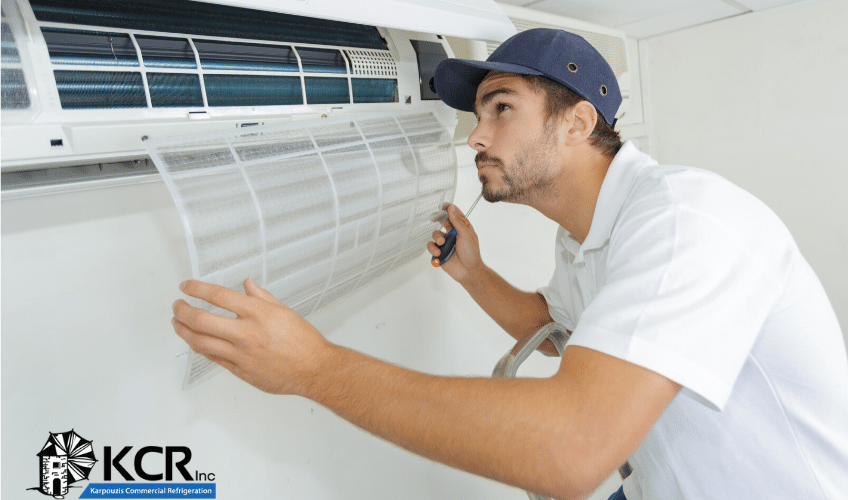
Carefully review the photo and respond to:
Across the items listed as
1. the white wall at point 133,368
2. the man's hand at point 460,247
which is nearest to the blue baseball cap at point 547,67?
the man's hand at point 460,247

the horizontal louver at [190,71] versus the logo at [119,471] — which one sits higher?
the horizontal louver at [190,71]

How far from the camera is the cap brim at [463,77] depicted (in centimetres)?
96

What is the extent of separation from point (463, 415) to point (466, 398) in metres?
0.02

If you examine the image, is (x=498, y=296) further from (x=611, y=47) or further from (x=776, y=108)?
(x=776, y=108)

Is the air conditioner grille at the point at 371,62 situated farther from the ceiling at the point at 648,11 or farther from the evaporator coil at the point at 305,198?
the ceiling at the point at 648,11

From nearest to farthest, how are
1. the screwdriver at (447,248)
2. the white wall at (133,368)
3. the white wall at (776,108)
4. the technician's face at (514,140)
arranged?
the white wall at (133,368) < the technician's face at (514,140) < the screwdriver at (447,248) < the white wall at (776,108)

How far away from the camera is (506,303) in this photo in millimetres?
1290

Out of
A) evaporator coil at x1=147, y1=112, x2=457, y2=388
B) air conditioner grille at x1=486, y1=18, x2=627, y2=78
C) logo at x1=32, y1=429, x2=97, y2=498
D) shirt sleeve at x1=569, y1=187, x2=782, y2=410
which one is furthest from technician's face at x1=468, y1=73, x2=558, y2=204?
logo at x1=32, y1=429, x2=97, y2=498

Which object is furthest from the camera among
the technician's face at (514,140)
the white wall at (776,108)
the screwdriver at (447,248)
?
the white wall at (776,108)

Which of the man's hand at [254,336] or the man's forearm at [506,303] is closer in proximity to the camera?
the man's hand at [254,336]

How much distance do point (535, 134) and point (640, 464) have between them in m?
0.70

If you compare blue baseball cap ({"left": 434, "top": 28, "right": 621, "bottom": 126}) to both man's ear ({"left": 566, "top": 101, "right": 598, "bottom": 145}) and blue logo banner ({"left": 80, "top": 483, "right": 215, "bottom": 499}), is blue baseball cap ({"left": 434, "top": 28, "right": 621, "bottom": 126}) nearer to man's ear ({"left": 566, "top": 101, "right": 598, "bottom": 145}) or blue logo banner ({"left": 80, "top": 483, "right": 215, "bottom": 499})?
man's ear ({"left": 566, "top": 101, "right": 598, "bottom": 145})

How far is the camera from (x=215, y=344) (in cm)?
63

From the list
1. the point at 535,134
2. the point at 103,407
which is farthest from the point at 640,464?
the point at 103,407
